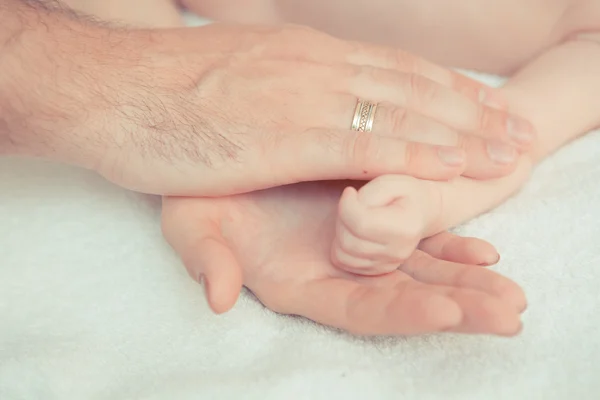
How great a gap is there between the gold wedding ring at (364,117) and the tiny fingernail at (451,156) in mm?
82

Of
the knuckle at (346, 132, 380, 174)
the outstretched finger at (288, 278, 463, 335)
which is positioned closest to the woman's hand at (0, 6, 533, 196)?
the knuckle at (346, 132, 380, 174)

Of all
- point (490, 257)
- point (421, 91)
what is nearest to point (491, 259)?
point (490, 257)

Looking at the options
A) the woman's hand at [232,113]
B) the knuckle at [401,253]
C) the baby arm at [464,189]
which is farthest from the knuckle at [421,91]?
the knuckle at [401,253]

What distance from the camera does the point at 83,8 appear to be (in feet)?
3.07

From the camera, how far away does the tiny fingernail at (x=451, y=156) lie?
0.68 m

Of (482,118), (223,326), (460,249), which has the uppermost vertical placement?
(482,118)

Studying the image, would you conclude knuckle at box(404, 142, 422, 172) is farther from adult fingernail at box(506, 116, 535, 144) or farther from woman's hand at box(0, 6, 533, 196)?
adult fingernail at box(506, 116, 535, 144)

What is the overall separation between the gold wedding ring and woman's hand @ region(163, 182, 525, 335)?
72mm

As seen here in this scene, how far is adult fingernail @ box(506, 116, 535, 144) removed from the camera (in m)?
0.75

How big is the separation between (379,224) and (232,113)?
0.75 ft

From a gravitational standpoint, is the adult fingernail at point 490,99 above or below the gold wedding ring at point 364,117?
above

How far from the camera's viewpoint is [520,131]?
0.75 meters

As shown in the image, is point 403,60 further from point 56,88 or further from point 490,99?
point 56,88

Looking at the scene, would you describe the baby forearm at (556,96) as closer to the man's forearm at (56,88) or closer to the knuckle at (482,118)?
the knuckle at (482,118)
